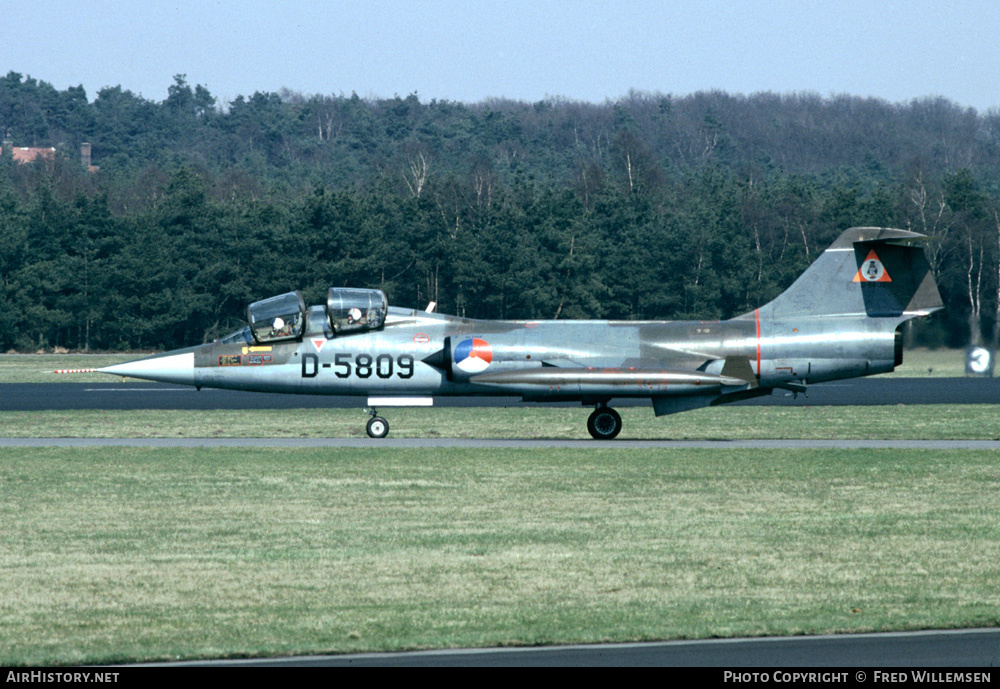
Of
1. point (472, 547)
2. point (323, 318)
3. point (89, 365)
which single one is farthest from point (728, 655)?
point (89, 365)

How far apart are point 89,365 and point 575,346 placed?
41.6 metres

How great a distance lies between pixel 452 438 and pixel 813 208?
58499mm

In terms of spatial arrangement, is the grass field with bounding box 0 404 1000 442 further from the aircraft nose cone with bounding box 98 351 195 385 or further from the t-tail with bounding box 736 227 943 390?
the t-tail with bounding box 736 227 943 390

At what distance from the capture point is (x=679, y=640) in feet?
30.3

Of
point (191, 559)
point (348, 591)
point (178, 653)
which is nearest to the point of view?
point (178, 653)

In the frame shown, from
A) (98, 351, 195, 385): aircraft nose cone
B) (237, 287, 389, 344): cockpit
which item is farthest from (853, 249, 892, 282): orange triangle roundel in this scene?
(98, 351, 195, 385): aircraft nose cone

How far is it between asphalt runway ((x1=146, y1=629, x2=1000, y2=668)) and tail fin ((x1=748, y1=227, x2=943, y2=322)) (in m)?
16.1

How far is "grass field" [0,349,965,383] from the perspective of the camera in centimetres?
3422

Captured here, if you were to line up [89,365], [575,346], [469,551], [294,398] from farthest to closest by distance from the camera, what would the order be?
[89,365], [294,398], [575,346], [469,551]

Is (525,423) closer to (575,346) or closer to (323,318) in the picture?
(575,346)

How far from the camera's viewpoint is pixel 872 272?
24844 mm

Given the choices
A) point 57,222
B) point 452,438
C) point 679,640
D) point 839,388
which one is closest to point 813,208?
point 839,388

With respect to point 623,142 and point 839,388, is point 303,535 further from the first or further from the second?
point 623,142

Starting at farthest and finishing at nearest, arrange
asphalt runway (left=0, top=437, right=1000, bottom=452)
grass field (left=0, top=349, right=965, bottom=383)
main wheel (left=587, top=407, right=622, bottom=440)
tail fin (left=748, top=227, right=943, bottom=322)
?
grass field (left=0, top=349, right=965, bottom=383) → main wheel (left=587, top=407, right=622, bottom=440) → tail fin (left=748, top=227, right=943, bottom=322) → asphalt runway (left=0, top=437, right=1000, bottom=452)
